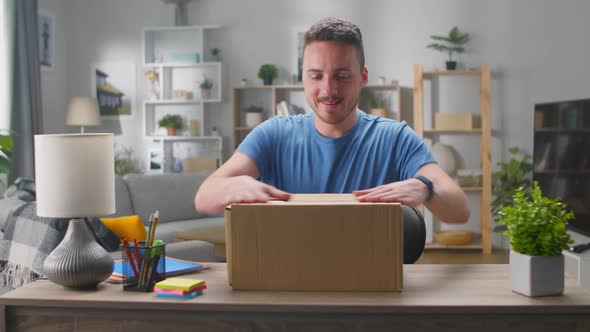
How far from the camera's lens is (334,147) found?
83.5 inches

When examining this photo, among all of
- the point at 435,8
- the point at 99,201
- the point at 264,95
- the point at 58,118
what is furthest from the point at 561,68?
the point at 99,201

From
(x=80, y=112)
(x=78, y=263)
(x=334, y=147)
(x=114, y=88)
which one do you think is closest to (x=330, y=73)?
(x=334, y=147)

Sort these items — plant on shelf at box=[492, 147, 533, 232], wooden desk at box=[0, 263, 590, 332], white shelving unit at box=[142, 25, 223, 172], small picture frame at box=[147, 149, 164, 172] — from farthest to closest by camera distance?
small picture frame at box=[147, 149, 164, 172]
white shelving unit at box=[142, 25, 223, 172]
plant on shelf at box=[492, 147, 533, 232]
wooden desk at box=[0, 263, 590, 332]

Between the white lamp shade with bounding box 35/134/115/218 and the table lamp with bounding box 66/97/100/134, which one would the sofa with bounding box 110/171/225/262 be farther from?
the white lamp shade with bounding box 35/134/115/218

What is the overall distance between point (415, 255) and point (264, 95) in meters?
5.33

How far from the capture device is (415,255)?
189cm

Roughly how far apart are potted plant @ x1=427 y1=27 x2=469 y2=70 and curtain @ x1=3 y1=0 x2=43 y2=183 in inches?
139

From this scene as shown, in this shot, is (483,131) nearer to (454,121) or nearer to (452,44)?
(454,121)

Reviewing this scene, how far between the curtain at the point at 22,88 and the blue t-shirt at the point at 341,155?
4.52m

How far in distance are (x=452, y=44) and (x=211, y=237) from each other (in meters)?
3.21

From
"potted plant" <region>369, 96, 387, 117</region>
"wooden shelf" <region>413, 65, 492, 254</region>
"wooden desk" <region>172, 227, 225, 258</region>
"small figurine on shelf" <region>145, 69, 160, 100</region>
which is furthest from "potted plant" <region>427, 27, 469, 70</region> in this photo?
"wooden desk" <region>172, 227, 225, 258</region>

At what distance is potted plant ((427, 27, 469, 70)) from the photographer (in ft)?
21.1

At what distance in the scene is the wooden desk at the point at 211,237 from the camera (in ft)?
15.2

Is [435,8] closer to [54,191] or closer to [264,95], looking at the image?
[264,95]
